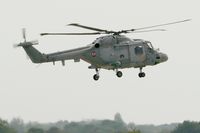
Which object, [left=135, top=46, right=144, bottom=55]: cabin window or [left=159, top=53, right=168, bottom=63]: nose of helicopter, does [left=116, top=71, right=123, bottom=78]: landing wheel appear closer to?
[left=135, top=46, right=144, bottom=55]: cabin window

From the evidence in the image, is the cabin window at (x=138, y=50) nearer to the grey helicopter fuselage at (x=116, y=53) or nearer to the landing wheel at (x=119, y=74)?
the grey helicopter fuselage at (x=116, y=53)

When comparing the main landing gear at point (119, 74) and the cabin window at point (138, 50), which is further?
the cabin window at point (138, 50)

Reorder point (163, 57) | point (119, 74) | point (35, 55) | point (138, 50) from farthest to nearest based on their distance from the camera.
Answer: point (163, 57), point (138, 50), point (119, 74), point (35, 55)

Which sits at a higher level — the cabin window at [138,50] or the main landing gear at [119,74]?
the cabin window at [138,50]

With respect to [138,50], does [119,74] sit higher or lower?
lower

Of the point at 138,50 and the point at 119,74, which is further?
the point at 138,50

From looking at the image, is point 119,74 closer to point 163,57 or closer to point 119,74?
point 119,74

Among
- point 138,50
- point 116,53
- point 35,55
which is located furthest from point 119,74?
point 35,55

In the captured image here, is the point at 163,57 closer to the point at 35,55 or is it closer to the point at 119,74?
the point at 119,74

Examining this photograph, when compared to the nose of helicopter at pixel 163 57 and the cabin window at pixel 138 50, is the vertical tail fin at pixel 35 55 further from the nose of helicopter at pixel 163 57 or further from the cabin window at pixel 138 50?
the nose of helicopter at pixel 163 57

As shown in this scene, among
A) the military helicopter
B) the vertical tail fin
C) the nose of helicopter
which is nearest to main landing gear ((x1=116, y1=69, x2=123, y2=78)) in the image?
the military helicopter

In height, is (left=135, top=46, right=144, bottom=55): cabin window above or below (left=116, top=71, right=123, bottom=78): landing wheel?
above

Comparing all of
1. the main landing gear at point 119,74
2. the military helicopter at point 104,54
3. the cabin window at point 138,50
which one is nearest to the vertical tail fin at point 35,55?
the military helicopter at point 104,54

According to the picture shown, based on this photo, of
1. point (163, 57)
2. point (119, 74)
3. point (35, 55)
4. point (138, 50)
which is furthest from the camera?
point (163, 57)
